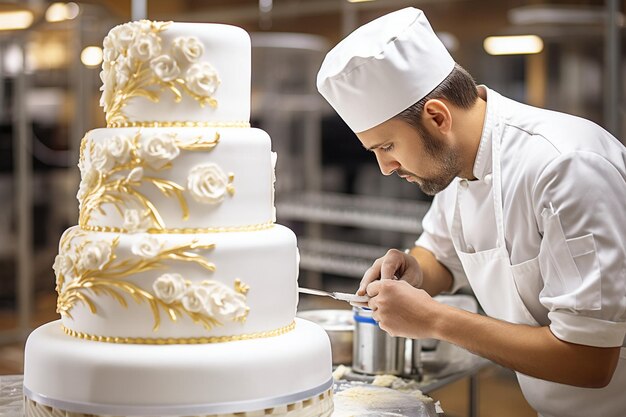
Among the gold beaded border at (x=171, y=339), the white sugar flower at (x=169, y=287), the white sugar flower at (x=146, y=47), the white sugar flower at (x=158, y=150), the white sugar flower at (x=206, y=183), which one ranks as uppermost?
the white sugar flower at (x=146, y=47)

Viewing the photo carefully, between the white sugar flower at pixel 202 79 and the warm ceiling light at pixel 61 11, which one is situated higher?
the warm ceiling light at pixel 61 11

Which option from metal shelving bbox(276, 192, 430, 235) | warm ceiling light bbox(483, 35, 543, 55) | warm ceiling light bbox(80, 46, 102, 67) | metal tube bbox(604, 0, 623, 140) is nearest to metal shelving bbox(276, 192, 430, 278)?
metal shelving bbox(276, 192, 430, 235)

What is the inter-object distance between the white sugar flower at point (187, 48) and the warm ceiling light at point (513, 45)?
122 inches

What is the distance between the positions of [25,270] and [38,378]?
409 centimetres

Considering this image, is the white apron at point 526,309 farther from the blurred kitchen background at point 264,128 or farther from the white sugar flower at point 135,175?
the blurred kitchen background at point 264,128

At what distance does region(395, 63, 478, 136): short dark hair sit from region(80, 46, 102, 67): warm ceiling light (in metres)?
3.86

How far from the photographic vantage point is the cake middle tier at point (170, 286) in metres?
1.75

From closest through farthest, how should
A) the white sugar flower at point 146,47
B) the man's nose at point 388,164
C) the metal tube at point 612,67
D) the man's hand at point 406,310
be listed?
the white sugar flower at point 146,47 → the man's hand at point 406,310 → the man's nose at point 388,164 → the metal tube at point 612,67

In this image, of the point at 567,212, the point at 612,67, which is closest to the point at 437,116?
the point at 567,212

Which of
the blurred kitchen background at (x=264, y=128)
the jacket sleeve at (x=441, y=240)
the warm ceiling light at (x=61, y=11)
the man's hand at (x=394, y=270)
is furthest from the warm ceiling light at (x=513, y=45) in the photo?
the warm ceiling light at (x=61, y=11)

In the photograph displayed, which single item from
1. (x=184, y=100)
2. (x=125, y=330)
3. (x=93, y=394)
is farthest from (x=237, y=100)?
(x=93, y=394)

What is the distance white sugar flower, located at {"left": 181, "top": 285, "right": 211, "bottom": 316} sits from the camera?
175cm

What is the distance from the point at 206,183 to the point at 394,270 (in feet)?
2.49

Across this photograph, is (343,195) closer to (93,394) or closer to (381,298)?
(381,298)
